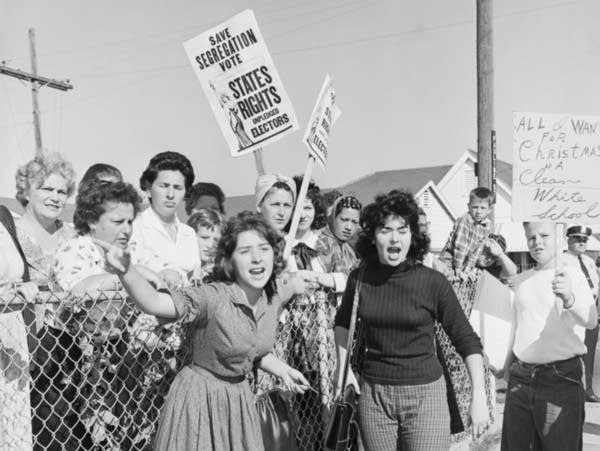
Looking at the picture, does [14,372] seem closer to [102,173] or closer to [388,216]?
[388,216]

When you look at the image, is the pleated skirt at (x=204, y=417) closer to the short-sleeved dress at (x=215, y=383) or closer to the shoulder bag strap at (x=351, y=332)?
the short-sleeved dress at (x=215, y=383)

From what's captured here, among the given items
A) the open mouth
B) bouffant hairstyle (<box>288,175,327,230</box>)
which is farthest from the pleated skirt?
bouffant hairstyle (<box>288,175,327,230</box>)

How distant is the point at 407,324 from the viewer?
3422mm

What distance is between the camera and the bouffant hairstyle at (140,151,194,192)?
455 cm

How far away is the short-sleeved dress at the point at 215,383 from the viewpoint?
2850 mm

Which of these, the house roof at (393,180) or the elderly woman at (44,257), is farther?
the house roof at (393,180)

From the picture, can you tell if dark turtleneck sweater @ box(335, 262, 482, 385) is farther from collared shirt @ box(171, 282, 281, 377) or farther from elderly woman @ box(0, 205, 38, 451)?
elderly woman @ box(0, 205, 38, 451)

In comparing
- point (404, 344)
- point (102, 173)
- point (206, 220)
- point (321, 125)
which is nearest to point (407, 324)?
point (404, 344)

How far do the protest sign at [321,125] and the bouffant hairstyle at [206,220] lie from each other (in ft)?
2.77

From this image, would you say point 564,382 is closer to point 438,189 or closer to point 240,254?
point 240,254

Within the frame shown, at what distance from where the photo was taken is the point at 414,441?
132 inches

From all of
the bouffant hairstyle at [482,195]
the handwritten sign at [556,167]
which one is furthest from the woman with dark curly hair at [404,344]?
the bouffant hairstyle at [482,195]

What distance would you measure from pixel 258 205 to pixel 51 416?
197cm

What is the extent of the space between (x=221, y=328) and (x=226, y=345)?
0.07m
